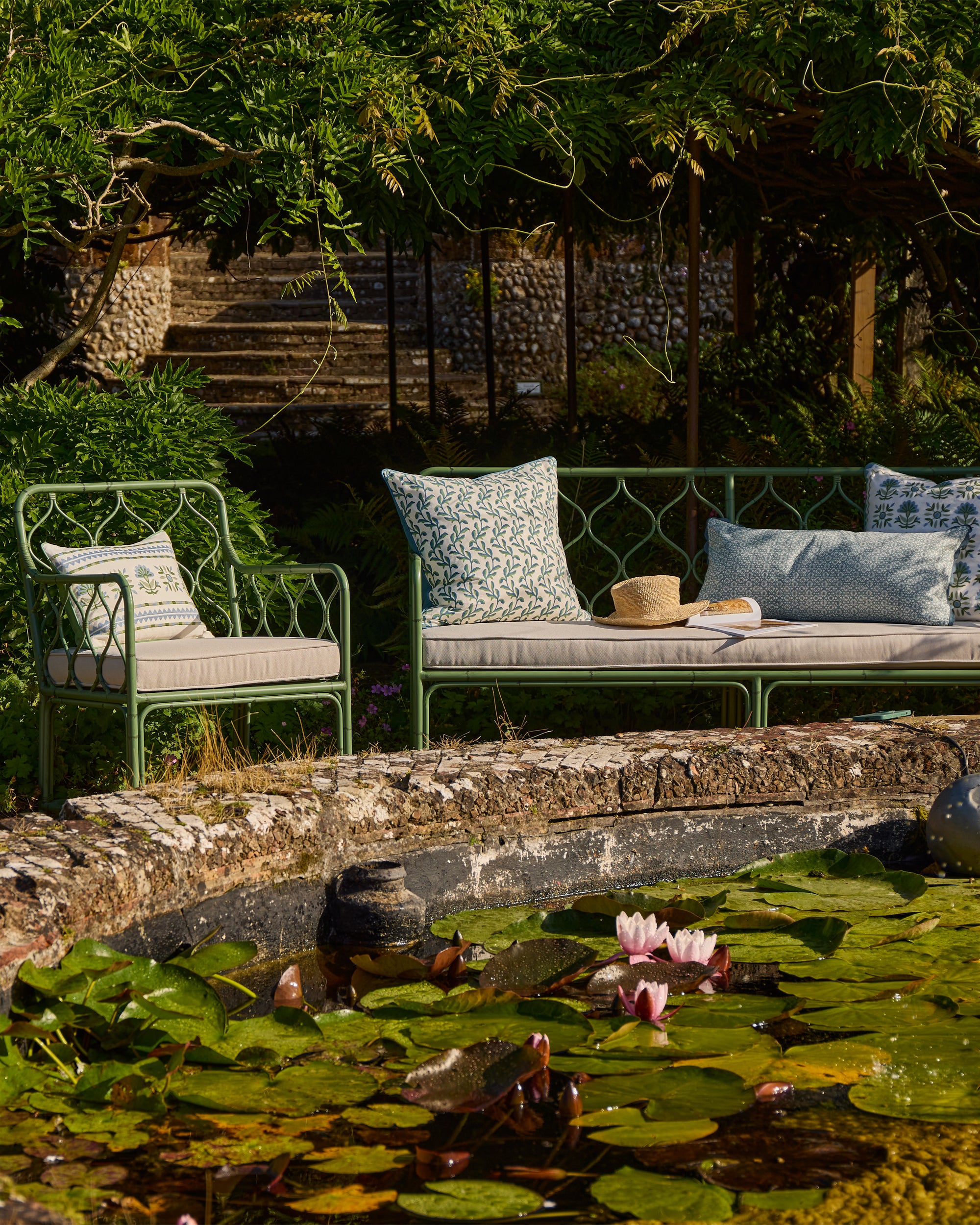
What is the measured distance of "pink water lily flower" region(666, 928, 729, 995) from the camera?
6.67ft

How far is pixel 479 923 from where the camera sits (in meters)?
2.33

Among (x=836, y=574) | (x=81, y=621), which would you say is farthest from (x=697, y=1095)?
(x=836, y=574)

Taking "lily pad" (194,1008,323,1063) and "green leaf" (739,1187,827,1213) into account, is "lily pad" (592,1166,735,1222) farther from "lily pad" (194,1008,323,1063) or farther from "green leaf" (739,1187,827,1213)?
"lily pad" (194,1008,323,1063)

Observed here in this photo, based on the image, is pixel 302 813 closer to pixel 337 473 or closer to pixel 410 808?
pixel 410 808

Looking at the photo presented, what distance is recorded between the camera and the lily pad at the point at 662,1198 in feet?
4.55

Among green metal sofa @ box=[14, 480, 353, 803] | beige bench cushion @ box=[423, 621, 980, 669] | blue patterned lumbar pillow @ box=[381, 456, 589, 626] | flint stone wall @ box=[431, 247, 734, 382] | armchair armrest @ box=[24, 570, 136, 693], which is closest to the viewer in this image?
armchair armrest @ box=[24, 570, 136, 693]

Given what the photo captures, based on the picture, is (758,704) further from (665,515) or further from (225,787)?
(665,515)

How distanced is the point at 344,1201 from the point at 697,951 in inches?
29.7

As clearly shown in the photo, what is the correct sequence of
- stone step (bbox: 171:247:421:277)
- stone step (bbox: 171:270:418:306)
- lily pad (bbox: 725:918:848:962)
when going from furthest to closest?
stone step (bbox: 171:247:421:277)
stone step (bbox: 171:270:418:306)
lily pad (bbox: 725:918:848:962)

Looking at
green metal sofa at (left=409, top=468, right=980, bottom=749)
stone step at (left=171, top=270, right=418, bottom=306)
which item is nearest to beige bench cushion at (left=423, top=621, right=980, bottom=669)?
green metal sofa at (left=409, top=468, right=980, bottom=749)

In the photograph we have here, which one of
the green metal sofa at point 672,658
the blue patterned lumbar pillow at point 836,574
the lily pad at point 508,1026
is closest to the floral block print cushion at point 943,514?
the blue patterned lumbar pillow at point 836,574

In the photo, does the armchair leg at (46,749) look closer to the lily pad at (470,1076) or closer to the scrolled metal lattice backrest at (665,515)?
the scrolled metal lattice backrest at (665,515)

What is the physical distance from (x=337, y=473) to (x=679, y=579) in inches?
134

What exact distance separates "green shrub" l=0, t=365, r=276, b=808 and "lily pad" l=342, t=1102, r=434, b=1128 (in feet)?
8.01
